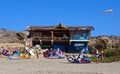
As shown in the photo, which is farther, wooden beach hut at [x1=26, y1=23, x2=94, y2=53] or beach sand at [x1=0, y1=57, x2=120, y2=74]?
wooden beach hut at [x1=26, y1=23, x2=94, y2=53]

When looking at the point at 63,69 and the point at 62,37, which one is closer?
the point at 63,69

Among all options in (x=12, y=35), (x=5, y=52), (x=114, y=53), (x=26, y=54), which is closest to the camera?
(x=114, y=53)

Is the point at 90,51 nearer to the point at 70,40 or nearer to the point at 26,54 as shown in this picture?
the point at 70,40

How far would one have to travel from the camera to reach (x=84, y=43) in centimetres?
7125

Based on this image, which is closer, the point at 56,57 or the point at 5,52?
the point at 56,57

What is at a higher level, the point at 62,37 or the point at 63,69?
the point at 62,37

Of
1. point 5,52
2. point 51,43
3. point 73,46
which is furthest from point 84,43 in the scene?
point 5,52

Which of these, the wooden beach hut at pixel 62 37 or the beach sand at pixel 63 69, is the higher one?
the wooden beach hut at pixel 62 37

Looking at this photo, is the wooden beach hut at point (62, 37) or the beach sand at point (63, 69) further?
the wooden beach hut at point (62, 37)

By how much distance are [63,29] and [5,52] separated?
25.1m

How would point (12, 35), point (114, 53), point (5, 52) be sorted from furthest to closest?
point (12, 35) < point (5, 52) < point (114, 53)

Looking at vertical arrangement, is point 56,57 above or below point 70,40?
below

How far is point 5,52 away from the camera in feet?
156

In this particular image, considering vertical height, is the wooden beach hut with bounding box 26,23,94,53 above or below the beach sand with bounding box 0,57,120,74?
above
